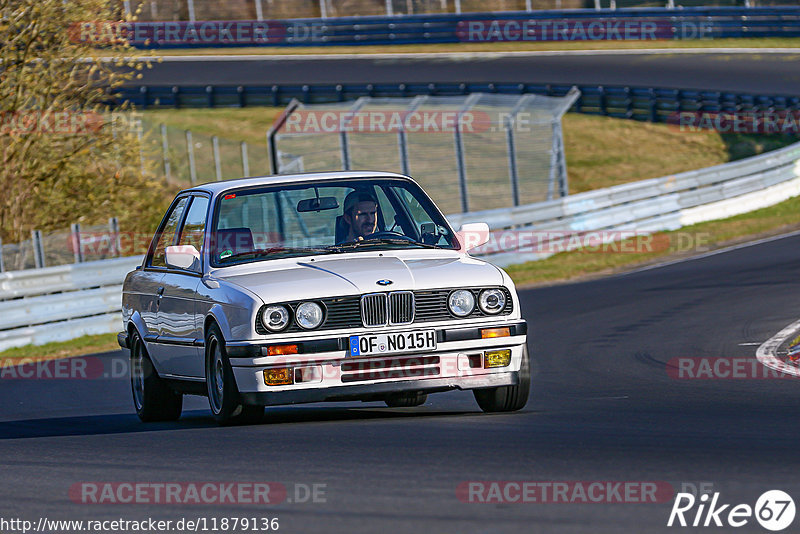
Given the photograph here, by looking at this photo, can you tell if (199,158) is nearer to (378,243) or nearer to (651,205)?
(651,205)

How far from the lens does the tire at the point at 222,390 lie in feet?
26.6

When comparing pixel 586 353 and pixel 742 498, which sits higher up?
pixel 742 498

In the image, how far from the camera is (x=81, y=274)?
57.6ft

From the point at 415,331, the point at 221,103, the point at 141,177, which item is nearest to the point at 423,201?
the point at 415,331

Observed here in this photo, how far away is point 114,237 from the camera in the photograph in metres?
18.2

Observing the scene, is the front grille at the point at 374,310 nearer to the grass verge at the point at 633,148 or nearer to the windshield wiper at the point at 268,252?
the windshield wiper at the point at 268,252

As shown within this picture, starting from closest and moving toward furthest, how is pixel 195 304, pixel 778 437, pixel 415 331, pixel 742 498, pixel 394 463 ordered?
pixel 742 498 → pixel 394 463 → pixel 778 437 → pixel 415 331 → pixel 195 304

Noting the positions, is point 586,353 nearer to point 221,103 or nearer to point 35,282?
point 35,282

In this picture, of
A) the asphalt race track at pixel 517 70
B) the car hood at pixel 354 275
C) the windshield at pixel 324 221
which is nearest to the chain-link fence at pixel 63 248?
the windshield at pixel 324 221

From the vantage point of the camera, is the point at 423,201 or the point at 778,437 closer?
the point at 778,437

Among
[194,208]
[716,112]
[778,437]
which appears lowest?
[716,112]

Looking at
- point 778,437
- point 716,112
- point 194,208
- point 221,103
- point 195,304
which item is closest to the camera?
point 778,437

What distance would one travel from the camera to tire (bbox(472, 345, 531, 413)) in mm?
8391

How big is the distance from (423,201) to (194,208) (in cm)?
164
